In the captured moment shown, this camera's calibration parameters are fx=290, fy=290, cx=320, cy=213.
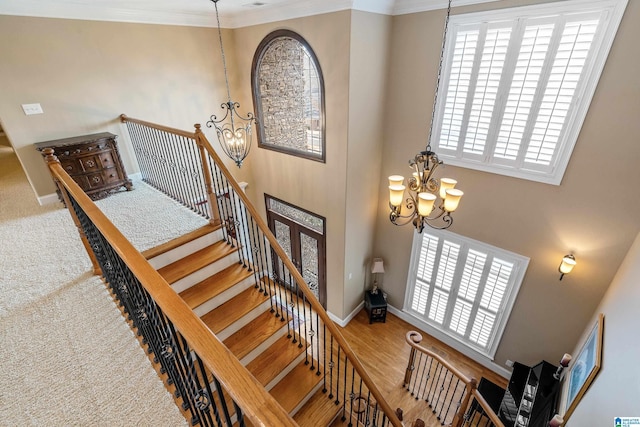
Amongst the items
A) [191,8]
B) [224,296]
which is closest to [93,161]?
[191,8]

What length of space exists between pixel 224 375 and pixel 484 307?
4.70 m

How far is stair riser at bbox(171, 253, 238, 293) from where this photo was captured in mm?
2953

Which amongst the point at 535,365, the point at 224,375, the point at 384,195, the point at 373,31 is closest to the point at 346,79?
the point at 373,31

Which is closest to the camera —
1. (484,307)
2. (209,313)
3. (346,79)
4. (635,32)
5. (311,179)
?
(635,32)

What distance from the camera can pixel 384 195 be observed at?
5094 millimetres

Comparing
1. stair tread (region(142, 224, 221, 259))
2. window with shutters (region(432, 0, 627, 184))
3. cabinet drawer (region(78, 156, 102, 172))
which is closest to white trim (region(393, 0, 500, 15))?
window with shutters (region(432, 0, 627, 184))

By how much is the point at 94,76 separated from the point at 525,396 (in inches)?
287

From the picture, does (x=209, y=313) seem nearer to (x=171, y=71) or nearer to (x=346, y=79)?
(x=346, y=79)

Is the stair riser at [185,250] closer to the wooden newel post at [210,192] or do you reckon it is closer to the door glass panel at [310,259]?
the wooden newel post at [210,192]

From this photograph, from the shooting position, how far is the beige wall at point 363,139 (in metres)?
3.85

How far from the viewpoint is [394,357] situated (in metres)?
4.96

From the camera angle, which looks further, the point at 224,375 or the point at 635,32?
the point at 635,32

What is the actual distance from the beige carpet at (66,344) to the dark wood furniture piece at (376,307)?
3712mm

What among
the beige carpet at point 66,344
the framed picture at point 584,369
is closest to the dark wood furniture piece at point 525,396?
the framed picture at point 584,369
